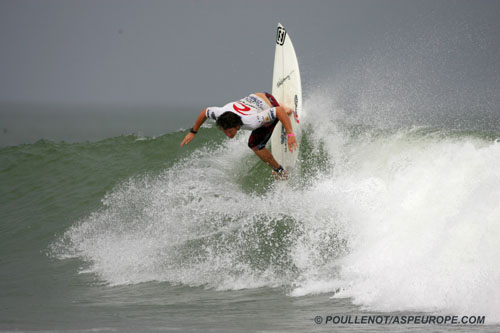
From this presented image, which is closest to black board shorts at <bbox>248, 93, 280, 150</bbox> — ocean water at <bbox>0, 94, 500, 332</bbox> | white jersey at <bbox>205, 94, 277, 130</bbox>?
white jersey at <bbox>205, 94, 277, 130</bbox>

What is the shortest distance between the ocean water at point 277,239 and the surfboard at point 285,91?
0.30 metres

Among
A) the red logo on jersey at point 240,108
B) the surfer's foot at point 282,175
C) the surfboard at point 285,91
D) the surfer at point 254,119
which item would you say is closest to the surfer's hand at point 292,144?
the surfer at point 254,119

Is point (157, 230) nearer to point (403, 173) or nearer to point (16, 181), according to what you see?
point (403, 173)

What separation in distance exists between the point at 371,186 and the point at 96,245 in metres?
2.96

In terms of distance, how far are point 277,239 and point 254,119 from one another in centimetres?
137

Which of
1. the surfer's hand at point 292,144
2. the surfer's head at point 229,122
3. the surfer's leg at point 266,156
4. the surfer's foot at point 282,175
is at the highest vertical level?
the surfer's head at point 229,122

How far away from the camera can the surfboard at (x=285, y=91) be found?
658cm

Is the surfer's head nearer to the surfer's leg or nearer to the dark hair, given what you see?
the dark hair

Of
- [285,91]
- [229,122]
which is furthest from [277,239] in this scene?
[285,91]

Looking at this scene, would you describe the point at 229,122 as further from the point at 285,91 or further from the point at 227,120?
the point at 285,91

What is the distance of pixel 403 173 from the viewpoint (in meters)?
5.36

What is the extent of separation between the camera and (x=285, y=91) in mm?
6891

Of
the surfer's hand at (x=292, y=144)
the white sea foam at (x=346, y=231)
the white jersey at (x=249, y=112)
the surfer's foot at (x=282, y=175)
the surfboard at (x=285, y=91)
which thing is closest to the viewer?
the white sea foam at (x=346, y=231)

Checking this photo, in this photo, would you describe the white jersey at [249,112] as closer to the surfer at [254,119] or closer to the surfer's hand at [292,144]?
the surfer at [254,119]
